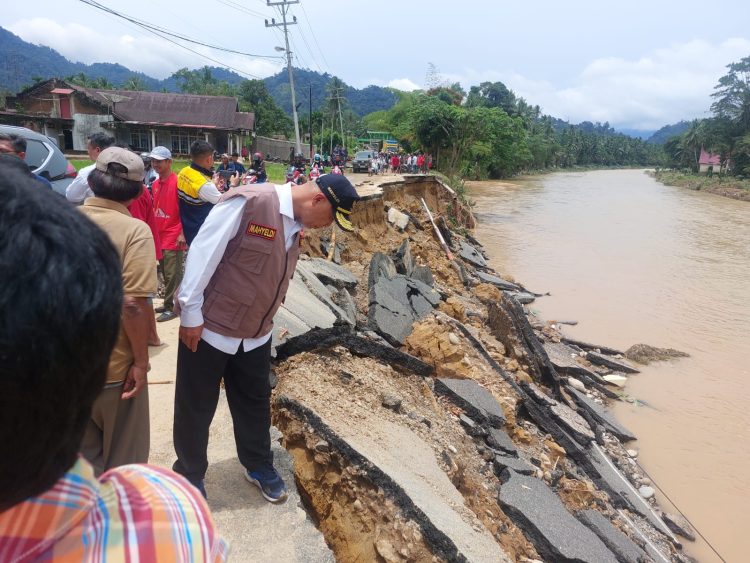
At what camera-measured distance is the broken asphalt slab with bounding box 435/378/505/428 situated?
193 inches

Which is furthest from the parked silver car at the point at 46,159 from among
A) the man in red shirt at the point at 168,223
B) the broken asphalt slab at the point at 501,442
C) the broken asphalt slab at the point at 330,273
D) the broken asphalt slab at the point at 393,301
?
the broken asphalt slab at the point at 501,442

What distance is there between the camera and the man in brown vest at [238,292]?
7.91ft

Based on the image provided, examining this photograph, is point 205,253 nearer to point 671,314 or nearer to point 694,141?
point 671,314

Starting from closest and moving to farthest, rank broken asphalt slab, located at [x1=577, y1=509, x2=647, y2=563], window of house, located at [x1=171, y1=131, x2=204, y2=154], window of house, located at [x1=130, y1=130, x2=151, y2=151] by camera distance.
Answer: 1. broken asphalt slab, located at [x1=577, y1=509, x2=647, y2=563]
2. window of house, located at [x1=130, y1=130, x2=151, y2=151]
3. window of house, located at [x1=171, y1=131, x2=204, y2=154]

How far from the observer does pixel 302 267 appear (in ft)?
21.5

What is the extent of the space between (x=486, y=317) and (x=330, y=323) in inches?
154

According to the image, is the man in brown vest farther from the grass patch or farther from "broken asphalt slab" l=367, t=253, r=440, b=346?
the grass patch

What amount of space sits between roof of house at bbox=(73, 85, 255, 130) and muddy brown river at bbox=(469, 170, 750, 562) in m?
16.8

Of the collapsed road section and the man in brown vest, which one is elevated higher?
the man in brown vest

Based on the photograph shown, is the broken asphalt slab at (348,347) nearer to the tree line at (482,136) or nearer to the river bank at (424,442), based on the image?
the river bank at (424,442)

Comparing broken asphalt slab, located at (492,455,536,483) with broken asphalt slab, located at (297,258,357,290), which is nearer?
broken asphalt slab, located at (492,455,536,483)

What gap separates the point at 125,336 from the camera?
2133mm

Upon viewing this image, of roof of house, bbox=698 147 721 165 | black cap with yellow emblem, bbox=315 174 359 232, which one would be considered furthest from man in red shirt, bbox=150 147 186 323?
roof of house, bbox=698 147 721 165

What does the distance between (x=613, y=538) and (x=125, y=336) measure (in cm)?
403
